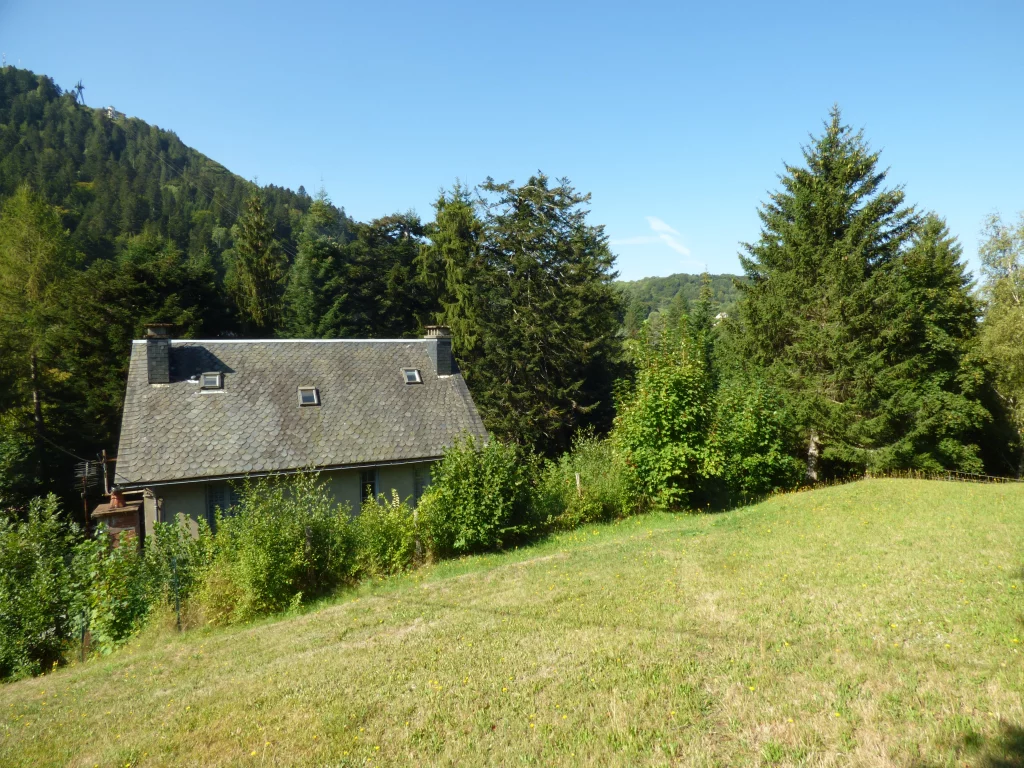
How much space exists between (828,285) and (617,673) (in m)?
21.9

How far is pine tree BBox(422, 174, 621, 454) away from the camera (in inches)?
1240

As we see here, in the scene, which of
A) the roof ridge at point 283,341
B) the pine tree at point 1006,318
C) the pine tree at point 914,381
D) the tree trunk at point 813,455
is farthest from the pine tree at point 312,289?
the pine tree at point 1006,318

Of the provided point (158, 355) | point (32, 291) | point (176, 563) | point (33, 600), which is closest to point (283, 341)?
point (158, 355)

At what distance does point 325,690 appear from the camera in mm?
7141

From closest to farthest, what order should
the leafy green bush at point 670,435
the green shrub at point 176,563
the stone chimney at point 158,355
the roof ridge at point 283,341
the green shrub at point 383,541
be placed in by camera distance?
the green shrub at point 176,563, the green shrub at point 383,541, the leafy green bush at point 670,435, the stone chimney at point 158,355, the roof ridge at point 283,341

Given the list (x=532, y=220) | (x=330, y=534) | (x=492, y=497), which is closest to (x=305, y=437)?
(x=330, y=534)

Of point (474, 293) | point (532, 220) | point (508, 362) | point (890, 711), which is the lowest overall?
point (890, 711)

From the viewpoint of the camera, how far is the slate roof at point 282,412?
17.6 metres

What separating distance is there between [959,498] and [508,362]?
2095 cm

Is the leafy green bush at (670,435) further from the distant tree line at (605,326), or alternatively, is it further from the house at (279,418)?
the house at (279,418)

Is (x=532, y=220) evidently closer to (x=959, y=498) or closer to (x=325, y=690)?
(x=959, y=498)

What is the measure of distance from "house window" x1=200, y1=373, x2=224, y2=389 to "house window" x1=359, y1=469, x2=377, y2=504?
5.84 metres

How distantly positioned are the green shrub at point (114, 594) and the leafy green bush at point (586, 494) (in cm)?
1011

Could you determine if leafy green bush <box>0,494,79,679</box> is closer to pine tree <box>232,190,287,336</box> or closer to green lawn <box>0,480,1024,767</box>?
green lawn <box>0,480,1024,767</box>
